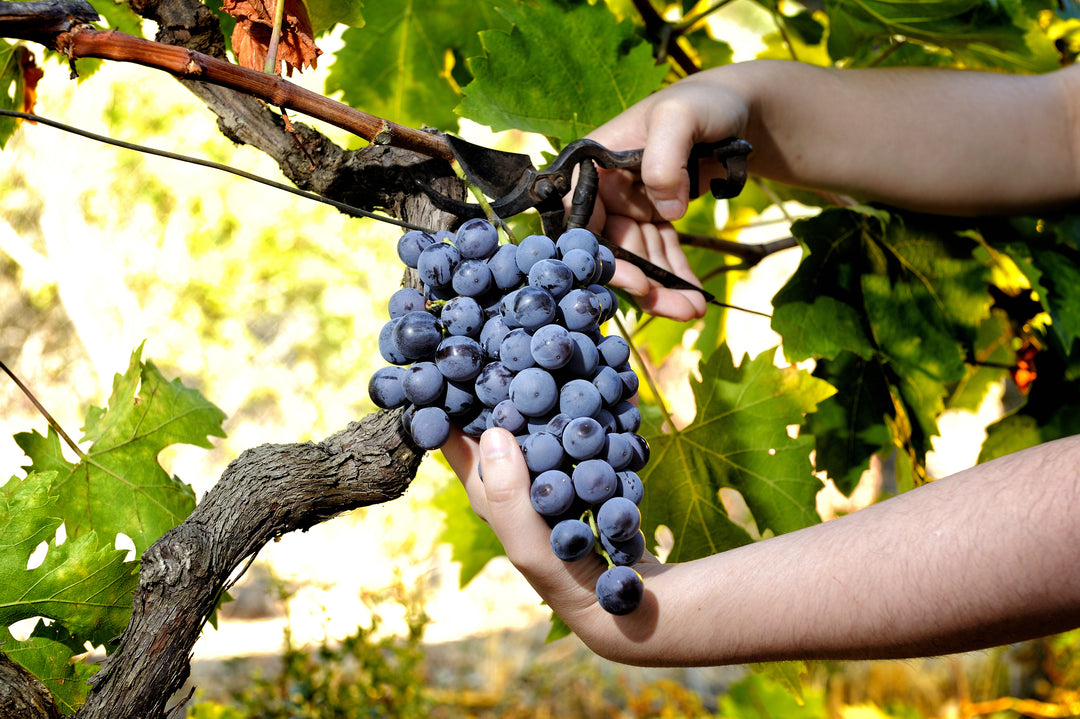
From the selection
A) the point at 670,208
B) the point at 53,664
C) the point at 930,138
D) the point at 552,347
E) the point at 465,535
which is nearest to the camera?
the point at 552,347

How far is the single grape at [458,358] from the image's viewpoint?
1.55 ft

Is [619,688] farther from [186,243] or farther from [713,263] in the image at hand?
[186,243]

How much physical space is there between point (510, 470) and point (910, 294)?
27.5 inches

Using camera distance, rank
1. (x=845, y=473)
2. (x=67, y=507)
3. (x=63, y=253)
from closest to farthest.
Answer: (x=67, y=507), (x=845, y=473), (x=63, y=253)

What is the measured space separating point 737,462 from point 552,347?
1.62 ft

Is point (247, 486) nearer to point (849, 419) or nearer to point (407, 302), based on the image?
point (407, 302)

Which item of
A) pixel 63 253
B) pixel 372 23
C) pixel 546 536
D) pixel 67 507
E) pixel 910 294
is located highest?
pixel 63 253

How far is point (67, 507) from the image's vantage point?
2.42 ft

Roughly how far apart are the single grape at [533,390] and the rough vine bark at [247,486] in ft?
0.39

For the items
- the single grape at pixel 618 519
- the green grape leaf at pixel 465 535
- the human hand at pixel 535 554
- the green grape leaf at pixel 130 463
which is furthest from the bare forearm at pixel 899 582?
the green grape leaf at pixel 465 535

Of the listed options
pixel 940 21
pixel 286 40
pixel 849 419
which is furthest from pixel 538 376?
pixel 940 21

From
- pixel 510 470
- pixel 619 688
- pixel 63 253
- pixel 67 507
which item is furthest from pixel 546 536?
pixel 63 253

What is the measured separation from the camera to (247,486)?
1.67 feet

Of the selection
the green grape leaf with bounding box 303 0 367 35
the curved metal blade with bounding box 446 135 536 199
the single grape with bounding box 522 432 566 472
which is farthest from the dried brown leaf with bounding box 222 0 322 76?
the single grape with bounding box 522 432 566 472
